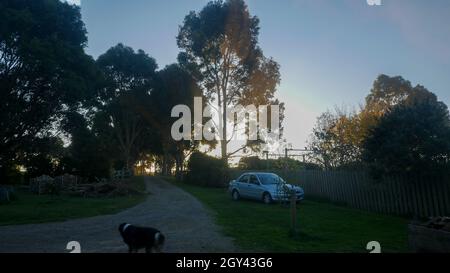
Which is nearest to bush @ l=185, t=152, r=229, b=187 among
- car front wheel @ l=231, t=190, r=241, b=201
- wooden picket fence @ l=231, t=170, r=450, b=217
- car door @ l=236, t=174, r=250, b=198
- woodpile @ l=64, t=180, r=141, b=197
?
woodpile @ l=64, t=180, r=141, b=197

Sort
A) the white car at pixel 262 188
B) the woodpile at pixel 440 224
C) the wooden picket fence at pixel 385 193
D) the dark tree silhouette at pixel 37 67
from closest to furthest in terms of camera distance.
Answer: the woodpile at pixel 440 224, the wooden picket fence at pixel 385 193, the white car at pixel 262 188, the dark tree silhouette at pixel 37 67

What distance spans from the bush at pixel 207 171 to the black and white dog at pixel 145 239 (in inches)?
986

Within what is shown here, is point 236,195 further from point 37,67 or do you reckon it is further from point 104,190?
point 37,67

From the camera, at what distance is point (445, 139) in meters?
10.1

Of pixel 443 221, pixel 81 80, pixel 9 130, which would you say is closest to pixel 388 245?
pixel 443 221

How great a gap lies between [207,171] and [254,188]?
14221 millimetres

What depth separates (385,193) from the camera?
13.1 metres

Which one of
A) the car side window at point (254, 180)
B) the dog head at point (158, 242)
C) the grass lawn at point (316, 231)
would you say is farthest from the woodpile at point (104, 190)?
the dog head at point (158, 242)

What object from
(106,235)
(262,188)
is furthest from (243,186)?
(106,235)

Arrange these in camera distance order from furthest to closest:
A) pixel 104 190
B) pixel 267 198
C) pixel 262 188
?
pixel 104 190 → pixel 262 188 → pixel 267 198

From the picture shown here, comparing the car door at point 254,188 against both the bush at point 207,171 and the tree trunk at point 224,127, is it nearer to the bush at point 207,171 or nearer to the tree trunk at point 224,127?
the bush at point 207,171

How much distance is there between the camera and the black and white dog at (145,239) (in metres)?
5.42

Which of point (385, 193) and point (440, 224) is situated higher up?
point (385, 193)

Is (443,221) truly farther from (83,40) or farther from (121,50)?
(121,50)
